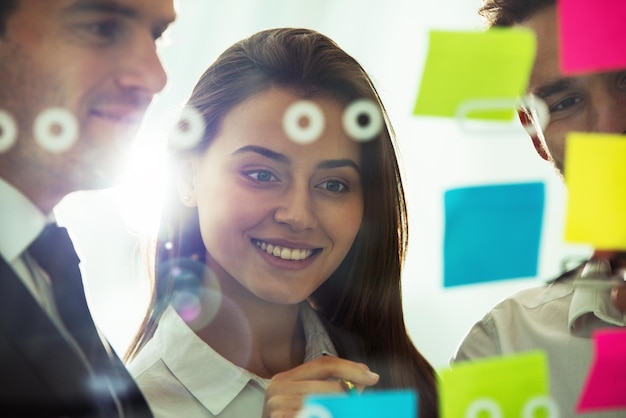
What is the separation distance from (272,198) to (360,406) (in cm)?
24

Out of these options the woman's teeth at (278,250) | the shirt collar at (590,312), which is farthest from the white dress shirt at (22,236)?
the shirt collar at (590,312)

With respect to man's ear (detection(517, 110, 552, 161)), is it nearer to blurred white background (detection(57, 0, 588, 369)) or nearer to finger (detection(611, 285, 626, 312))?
blurred white background (detection(57, 0, 588, 369))

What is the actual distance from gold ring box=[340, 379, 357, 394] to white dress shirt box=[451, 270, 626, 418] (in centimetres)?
19

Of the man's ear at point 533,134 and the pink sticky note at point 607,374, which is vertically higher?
the man's ear at point 533,134

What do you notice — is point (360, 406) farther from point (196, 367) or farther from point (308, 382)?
point (196, 367)

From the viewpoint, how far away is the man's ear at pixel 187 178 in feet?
2.80

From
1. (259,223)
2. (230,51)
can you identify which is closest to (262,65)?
(230,51)

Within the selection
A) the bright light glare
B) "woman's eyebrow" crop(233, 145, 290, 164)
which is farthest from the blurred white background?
"woman's eyebrow" crop(233, 145, 290, 164)

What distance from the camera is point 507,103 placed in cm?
77

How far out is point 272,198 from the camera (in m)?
0.82

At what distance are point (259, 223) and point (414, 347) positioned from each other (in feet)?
0.89

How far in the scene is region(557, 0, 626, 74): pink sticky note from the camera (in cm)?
76

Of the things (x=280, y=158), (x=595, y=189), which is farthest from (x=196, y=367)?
(x=595, y=189)

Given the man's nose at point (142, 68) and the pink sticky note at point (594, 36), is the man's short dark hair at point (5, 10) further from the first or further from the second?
the pink sticky note at point (594, 36)
